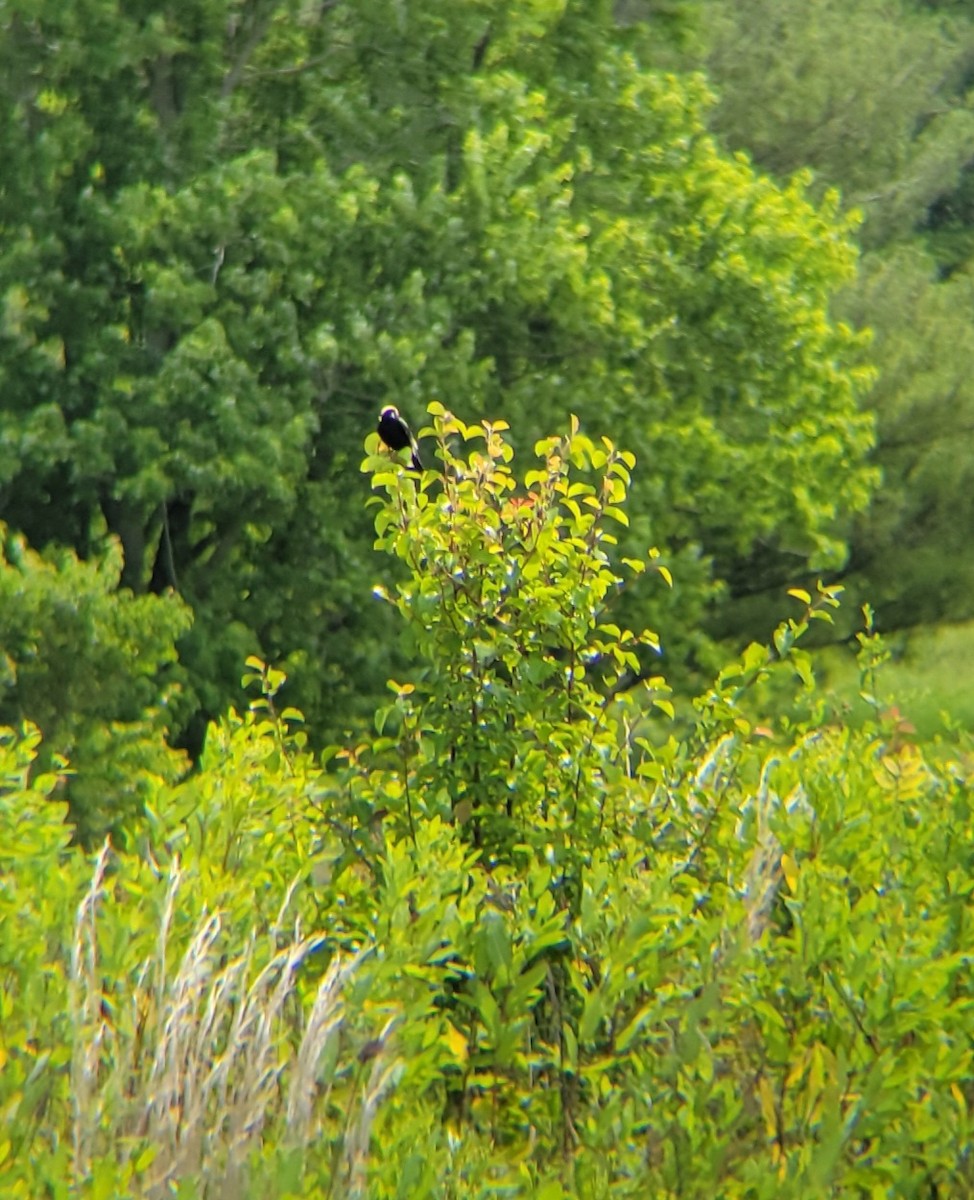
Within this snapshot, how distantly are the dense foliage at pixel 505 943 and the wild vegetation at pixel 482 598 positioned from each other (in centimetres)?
2

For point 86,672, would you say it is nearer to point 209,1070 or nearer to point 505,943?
point 505,943

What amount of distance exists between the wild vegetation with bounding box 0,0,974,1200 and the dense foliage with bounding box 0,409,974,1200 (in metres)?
0.02

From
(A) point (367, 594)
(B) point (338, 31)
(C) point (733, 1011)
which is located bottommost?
(A) point (367, 594)

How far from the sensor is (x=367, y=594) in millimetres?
18000

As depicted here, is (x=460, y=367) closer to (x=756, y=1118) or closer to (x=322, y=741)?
(x=322, y=741)

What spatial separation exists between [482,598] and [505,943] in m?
1.25

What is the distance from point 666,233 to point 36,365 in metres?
6.24

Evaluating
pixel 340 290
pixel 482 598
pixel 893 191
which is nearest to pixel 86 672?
pixel 340 290

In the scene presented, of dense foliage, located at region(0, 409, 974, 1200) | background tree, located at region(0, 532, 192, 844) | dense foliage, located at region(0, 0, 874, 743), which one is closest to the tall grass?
dense foliage, located at region(0, 409, 974, 1200)

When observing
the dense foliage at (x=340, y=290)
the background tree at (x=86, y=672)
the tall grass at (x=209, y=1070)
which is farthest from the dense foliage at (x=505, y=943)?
the dense foliage at (x=340, y=290)

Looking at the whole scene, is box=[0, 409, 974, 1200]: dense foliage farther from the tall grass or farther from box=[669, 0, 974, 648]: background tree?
box=[669, 0, 974, 648]: background tree

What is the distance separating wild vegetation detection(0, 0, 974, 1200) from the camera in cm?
385

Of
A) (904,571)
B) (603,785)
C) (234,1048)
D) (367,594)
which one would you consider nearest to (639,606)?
(367,594)

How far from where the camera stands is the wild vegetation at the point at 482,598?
3.85 m
